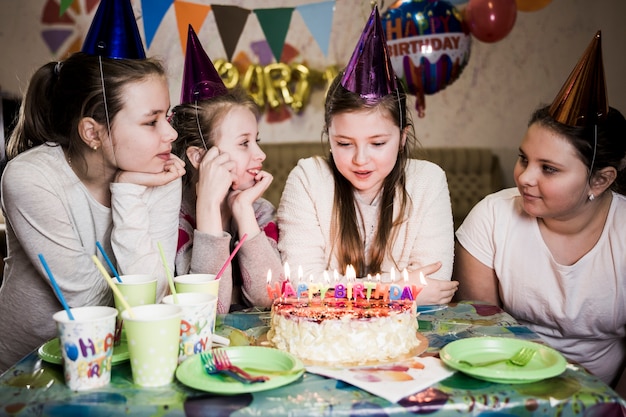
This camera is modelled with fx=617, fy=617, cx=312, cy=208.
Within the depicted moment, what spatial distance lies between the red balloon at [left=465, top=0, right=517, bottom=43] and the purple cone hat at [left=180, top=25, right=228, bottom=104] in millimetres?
2783

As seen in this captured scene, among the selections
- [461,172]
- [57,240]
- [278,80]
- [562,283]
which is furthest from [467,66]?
[57,240]

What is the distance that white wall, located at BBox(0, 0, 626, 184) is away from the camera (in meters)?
5.46

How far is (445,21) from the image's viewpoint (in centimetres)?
425

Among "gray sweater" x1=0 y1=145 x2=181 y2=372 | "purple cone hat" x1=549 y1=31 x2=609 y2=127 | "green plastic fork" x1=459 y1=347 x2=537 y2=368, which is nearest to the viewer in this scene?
"green plastic fork" x1=459 y1=347 x2=537 y2=368


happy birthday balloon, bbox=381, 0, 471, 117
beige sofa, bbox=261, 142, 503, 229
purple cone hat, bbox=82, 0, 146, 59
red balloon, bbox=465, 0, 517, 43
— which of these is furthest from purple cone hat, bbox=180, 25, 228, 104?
beige sofa, bbox=261, 142, 503, 229

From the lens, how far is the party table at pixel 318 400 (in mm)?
1088

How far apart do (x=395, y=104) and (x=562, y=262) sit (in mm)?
817

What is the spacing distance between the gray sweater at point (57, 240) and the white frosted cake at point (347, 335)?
0.54m

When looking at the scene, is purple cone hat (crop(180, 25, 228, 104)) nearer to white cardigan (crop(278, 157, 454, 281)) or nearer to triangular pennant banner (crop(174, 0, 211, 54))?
white cardigan (crop(278, 157, 454, 281))

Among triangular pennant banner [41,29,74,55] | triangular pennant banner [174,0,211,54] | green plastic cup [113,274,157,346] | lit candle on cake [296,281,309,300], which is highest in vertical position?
triangular pennant banner [174,0,211,54]

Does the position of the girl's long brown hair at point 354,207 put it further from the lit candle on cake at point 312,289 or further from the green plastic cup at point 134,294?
the green plastic cup at point 134,294

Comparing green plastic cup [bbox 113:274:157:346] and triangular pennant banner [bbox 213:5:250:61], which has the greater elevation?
triangular pennant banner [bbox 213:5:250:61]

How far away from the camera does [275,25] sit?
5500 millimetres

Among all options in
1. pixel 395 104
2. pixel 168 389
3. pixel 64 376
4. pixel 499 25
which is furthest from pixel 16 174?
pixel 499 25
